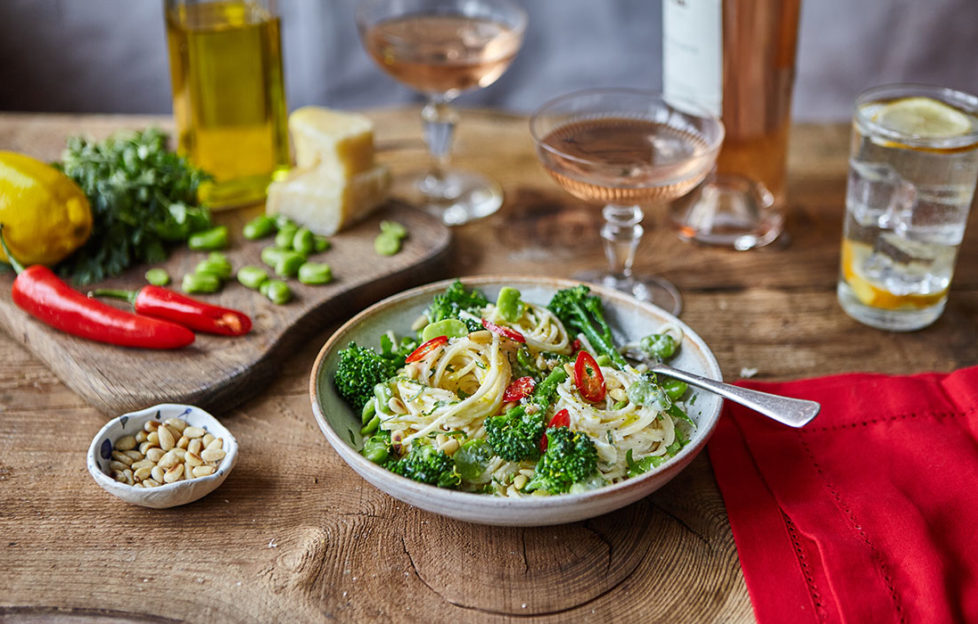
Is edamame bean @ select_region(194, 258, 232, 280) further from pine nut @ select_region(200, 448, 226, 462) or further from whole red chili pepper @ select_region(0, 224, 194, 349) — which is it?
pine nut @ select_region(200, 448, 226, 462)

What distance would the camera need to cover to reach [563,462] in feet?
5.45

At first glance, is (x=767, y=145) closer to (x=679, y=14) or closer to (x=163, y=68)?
(x=679, y=14)

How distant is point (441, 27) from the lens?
9.80ft

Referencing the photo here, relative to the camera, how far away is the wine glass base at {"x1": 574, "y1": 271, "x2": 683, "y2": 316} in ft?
8.40

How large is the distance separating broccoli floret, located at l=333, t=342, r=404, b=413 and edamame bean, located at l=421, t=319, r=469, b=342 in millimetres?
121

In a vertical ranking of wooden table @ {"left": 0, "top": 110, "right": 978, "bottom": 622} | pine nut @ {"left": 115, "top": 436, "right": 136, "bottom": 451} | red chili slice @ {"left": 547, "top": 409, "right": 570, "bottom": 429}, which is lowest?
wooden table @ {"left": 0, "top": 110, "right": 978, "bottom": 622}

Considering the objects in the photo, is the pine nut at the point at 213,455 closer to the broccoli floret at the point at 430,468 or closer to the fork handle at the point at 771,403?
the broccoli floret at the point at 430,468

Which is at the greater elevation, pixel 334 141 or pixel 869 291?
pixel 334 141

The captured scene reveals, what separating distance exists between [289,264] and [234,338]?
1.04 feet

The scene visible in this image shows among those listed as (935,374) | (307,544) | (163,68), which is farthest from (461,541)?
(163,68)

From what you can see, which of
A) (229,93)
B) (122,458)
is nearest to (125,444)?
(122,458)

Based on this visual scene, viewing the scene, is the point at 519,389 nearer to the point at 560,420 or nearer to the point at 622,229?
the point at 560,420

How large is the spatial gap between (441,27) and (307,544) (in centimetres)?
183

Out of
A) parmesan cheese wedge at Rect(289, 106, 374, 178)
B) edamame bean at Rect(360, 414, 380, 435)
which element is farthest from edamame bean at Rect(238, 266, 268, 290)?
edamame bean at Rect(360, 414, 380, 435)
